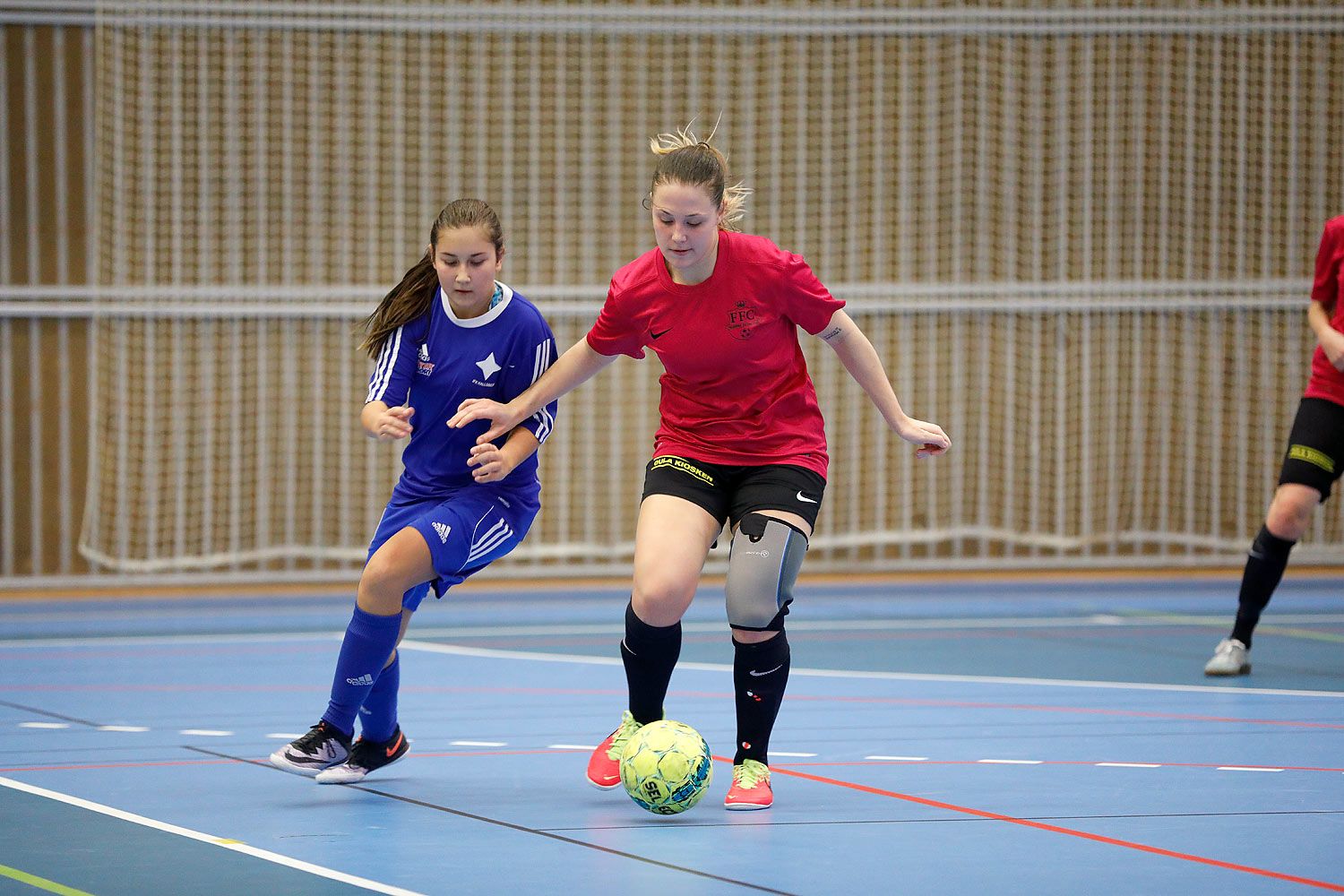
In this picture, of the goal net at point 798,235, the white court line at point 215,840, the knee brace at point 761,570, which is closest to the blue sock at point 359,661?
the white court line at point 215,840

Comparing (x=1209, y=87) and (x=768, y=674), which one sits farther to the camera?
(x=1209, y=87)

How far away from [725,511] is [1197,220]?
7318mm

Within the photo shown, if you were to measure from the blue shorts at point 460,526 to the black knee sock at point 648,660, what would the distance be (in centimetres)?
39

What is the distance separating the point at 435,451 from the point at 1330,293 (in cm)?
363

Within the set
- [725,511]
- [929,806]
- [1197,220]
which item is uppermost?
[1197,220]

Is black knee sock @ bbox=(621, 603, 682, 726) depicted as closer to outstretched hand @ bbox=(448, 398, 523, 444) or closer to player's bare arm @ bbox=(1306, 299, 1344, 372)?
outstretched hand @ bbox=(448, 398, 523, 444)

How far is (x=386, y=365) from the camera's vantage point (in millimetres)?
3785

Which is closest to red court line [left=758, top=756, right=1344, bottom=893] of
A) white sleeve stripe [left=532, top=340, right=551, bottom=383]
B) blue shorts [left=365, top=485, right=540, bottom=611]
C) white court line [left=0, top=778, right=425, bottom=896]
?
blue shorts [left=365, top=485, right=540, bottom=611]

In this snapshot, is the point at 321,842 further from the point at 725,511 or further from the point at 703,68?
the point at 703,68

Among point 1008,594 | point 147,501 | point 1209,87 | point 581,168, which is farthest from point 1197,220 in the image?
point 147,501

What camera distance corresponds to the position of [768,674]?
3.51 m

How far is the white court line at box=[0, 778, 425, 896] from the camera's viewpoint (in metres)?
2.71

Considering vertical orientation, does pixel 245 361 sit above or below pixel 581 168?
below

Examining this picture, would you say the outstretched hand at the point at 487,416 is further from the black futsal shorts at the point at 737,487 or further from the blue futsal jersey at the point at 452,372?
the black futsal shorts at the point at 737,487
